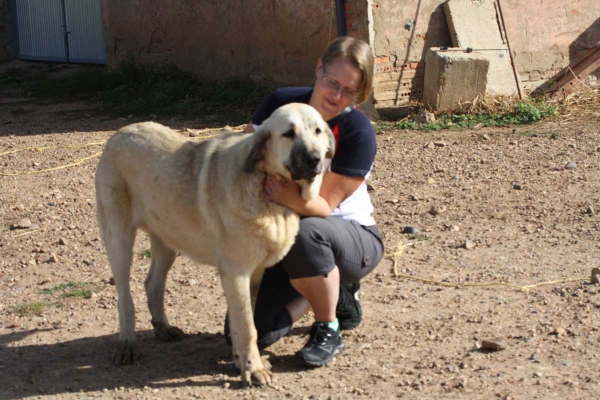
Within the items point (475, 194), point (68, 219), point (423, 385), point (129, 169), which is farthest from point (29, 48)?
point (423, 385)

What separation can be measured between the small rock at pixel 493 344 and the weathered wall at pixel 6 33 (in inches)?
647

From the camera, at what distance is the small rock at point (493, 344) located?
388 cm

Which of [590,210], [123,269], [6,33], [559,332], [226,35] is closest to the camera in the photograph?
[559,332]

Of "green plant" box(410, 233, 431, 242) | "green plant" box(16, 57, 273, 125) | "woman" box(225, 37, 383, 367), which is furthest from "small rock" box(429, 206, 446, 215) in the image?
"green plant" box(16, 57, 273, 125)

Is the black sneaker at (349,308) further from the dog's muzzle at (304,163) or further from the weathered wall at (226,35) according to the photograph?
the weathered wall at (226,35)

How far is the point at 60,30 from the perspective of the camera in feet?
55.1

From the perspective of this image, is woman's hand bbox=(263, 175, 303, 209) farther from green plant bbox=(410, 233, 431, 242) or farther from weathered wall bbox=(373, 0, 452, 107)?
weathered wall bbox=(373, 0, 452, 107)

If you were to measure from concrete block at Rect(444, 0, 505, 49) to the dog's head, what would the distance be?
23.2 feet

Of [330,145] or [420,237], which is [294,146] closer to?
[330,145]

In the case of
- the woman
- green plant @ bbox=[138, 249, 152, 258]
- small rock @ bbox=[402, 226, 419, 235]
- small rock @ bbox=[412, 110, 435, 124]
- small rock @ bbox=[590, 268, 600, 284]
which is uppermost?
the woman

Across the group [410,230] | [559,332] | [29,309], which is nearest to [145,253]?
[29,309]

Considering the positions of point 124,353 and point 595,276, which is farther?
point 595,276

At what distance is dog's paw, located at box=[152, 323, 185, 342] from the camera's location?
171 inches

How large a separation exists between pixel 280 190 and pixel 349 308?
3.30ft
